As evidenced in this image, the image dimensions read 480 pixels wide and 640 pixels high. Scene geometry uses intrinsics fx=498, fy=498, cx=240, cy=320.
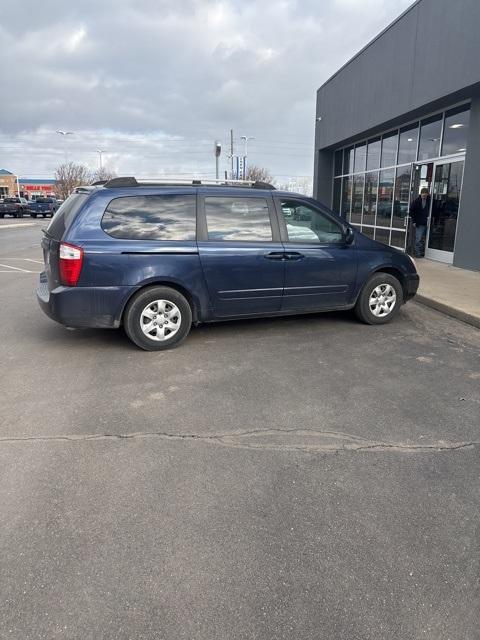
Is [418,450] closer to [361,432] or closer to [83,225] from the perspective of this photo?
[361,432]

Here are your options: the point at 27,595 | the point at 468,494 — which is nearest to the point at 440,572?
the point at 468,494

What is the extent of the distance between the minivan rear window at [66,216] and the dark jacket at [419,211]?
9326 millimetres

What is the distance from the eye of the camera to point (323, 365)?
5215 mm

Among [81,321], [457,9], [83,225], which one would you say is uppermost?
[457,9]

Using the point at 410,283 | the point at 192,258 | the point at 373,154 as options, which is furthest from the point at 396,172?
the point at 192,258

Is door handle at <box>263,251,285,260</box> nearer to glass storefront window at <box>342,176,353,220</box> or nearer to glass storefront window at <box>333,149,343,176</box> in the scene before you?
Result: glass storefront window at <box>342,176,353,220</box>

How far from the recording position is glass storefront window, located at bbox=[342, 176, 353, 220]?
63.7 ft

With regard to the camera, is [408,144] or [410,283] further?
[408,144]

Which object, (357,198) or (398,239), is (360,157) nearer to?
(357,198)

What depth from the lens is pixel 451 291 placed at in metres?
8.65

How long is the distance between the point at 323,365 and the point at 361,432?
1513 millimetres

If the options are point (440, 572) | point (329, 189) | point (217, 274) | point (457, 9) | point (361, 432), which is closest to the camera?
point (440, 572)

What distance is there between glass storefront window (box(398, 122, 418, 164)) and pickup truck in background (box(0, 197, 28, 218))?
3845 cm

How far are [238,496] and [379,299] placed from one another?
14.7 feet
